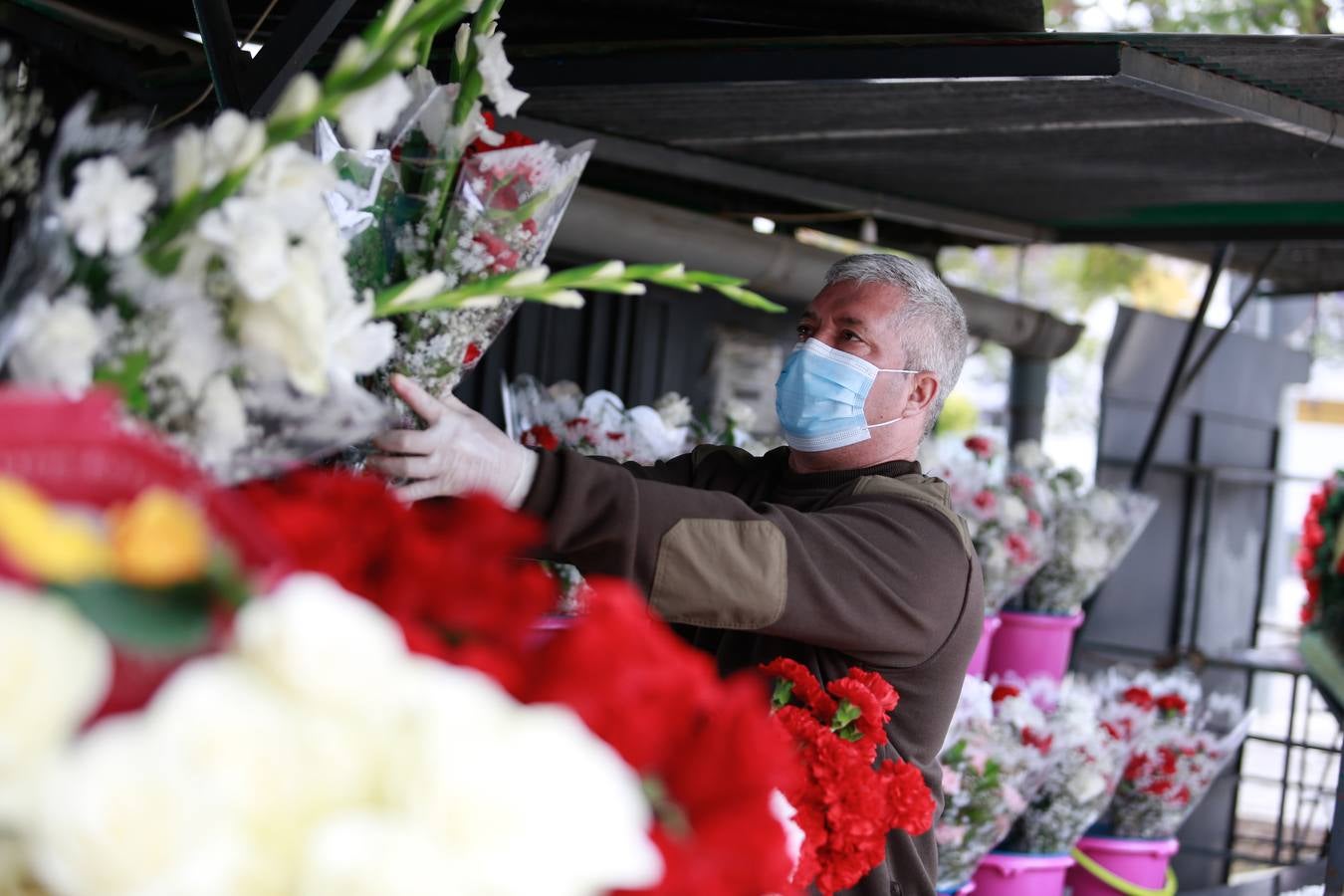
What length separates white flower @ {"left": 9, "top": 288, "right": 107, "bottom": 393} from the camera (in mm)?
914

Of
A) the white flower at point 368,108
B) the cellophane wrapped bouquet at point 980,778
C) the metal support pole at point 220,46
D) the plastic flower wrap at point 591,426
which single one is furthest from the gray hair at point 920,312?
the white flower at point 368,108

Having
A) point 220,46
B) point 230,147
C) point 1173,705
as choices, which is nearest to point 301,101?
point 230,147

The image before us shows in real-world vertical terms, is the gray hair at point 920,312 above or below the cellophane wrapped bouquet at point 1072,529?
above

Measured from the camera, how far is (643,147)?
11.7ft

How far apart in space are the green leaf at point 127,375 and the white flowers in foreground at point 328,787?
28cm

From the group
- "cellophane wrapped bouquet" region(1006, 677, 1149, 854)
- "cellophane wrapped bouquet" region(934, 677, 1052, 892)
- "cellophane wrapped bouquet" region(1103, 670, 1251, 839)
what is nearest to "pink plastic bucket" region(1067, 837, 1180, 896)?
"cellophane wrapped bouquet" region(1103, 670, 1251, 839)

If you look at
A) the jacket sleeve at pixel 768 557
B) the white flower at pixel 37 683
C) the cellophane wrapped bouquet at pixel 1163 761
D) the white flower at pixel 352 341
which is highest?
the white flower at pixel 352 341

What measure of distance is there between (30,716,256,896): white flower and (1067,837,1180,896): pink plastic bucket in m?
4.27

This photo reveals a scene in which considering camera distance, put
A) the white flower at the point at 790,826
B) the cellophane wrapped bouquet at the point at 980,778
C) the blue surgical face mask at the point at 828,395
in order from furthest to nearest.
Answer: the cellophane wrapped bouquet at the point at 980,778 < the blue surgical face mask at the point at 828,395 < the white flower at the point at 790,826

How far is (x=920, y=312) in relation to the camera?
246 centimetres

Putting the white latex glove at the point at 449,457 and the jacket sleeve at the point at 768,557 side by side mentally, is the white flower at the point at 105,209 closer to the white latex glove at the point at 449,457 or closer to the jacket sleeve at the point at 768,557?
the white latex glove at the point at 449,457

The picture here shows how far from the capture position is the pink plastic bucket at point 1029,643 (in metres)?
4.89

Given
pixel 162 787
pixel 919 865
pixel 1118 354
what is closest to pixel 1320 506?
pixel 919 865

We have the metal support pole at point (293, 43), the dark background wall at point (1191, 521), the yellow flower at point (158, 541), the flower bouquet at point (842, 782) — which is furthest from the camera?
the dark background wall at point (1191, 521)
